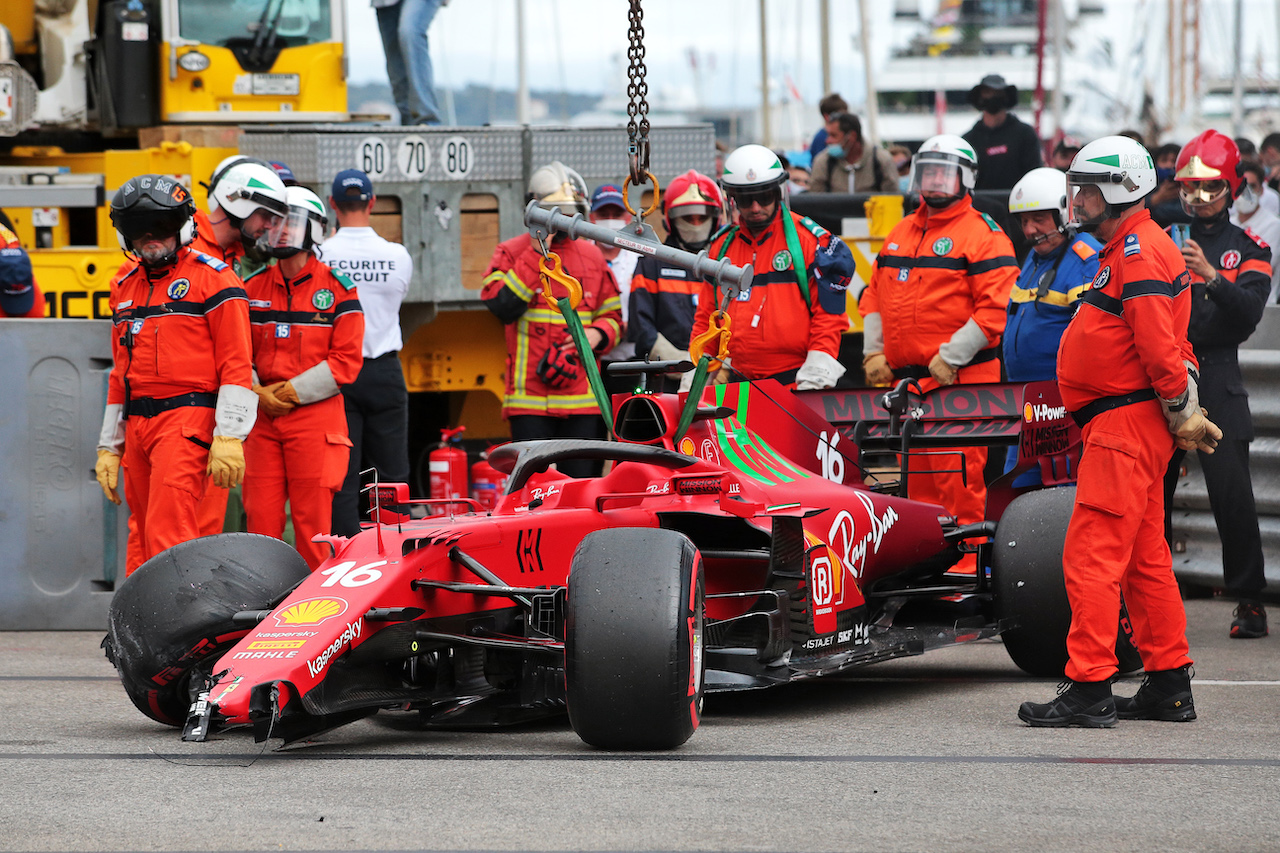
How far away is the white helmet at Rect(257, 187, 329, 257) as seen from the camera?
319 inches

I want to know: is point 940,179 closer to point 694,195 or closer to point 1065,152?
point 694,195

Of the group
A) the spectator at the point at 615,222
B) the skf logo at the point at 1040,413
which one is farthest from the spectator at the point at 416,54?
the skf logo at the point at 1040,413

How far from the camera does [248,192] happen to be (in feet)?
26.1

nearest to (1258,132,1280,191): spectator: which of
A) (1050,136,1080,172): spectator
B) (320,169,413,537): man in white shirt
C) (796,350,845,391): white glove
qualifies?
(1050,136,1080,172): spectator

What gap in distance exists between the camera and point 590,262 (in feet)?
32.3

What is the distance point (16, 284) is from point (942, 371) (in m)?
5.18

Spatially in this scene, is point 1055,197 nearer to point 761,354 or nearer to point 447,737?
point 761,354

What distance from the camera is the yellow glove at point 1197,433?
247 inches

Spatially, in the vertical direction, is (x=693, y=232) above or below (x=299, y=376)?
above

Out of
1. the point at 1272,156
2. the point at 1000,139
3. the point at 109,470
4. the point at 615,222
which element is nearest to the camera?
the point at 109,470

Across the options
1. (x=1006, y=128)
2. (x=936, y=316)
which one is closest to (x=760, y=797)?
(x=936, y=316)

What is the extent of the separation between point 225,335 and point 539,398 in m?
2.56

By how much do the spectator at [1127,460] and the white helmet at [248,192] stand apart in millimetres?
3664

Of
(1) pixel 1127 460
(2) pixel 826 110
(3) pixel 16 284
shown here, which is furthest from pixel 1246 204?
(3) pixel 16 284
